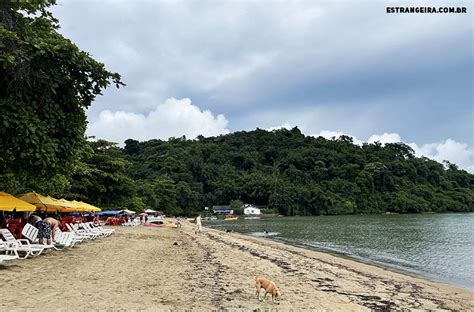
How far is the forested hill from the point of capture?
11331 cm

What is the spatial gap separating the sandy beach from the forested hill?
81973 millimetres

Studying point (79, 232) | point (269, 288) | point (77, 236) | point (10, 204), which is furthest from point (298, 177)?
point (269, 288)

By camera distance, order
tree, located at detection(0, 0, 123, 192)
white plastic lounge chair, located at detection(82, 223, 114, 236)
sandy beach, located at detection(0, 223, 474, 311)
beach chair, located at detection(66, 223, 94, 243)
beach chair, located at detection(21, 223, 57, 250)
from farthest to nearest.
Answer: white plastic lounge chair, located at detection(82, 223, 114, 236) → beach chair, located at detection(66, 223, 94, 243) → beach chair, located at detection(21, 223, 57, 250) → tree, located at detection(0, 0, 123, 192) → sandy beach, located at detection(0, 223, 474, 311)

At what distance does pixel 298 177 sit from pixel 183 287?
121444 mm

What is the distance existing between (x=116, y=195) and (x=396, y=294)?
26.7 metres

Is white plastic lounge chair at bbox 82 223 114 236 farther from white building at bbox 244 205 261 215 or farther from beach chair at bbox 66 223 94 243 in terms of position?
white building at bbox 244 205 261 215

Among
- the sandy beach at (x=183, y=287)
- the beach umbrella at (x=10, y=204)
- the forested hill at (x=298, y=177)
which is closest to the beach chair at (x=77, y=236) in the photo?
the sandy beach at (x=183, y=287)

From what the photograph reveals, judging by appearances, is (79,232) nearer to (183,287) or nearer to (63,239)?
(63,239)

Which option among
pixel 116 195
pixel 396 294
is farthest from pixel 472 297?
pixel 116 195

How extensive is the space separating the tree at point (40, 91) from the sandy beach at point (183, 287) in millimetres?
2974

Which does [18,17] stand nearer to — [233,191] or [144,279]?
[144,279]

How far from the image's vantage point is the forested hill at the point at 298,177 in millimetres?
113312

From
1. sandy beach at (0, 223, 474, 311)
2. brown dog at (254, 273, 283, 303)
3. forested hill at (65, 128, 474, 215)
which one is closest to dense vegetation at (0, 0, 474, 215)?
forested hill at (65, 128, 474, 215)

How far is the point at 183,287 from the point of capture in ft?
27.5
